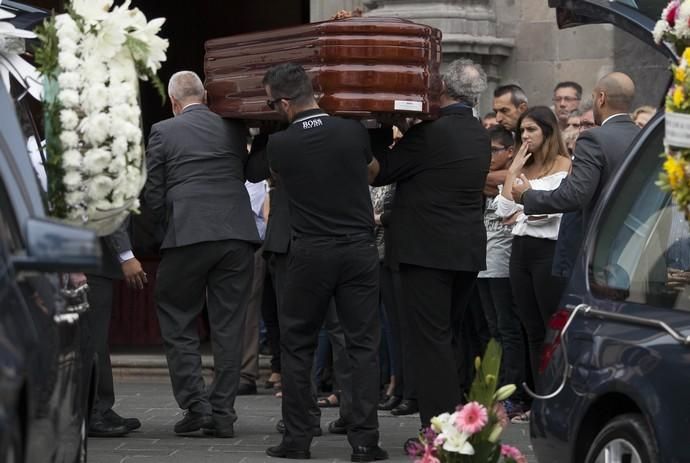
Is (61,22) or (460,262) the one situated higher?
(61,22)

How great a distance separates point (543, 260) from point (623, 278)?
12.0 feet

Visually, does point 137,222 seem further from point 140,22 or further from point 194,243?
point 140,22

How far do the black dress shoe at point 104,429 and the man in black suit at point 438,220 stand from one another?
6.43 feet

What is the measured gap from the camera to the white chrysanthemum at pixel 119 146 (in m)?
6.77

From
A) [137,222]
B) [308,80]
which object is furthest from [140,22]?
[137,222]

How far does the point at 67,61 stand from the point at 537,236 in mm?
4313

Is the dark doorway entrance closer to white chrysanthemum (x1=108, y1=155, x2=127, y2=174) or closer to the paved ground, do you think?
the paved ground

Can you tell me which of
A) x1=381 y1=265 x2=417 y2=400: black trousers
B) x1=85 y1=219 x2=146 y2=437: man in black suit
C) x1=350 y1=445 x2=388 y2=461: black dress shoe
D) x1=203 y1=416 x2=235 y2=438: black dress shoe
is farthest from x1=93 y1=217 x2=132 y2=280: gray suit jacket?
x1=381 y1=265 x2=417 y2=400: black trousers

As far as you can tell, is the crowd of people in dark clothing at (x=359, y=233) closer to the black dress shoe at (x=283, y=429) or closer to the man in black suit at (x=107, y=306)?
the black dress shoe at (x=283, y=429)

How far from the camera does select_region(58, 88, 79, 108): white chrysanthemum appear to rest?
666 cm

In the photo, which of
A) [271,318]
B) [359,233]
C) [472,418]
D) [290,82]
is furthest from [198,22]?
[472,418]

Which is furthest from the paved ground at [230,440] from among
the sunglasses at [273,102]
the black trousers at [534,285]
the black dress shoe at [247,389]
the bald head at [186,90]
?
the bald head at [186,90]

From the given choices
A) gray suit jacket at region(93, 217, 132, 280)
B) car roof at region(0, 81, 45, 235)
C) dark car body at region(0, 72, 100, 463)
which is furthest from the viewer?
gray suit jacket at region(93, 217, 132, 280)

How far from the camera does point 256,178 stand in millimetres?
10352
